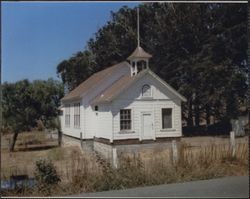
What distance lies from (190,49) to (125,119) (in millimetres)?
1025

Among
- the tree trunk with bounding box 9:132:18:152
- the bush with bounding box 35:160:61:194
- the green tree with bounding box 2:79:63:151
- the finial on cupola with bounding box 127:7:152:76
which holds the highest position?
the finial on cupola with bounding box 127:7:152:76

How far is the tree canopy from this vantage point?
384 centimetres

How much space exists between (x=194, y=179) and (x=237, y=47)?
57.2 inches

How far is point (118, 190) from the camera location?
3.79 m

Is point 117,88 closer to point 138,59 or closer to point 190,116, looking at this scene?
point 138,59

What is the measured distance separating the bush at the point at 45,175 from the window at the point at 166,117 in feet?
4.01

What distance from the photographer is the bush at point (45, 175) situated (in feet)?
12.5

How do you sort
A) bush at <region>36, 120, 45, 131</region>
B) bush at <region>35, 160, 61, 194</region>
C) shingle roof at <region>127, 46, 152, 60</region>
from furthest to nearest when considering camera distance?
shingle roof at <region>127, 46, 152, 60</region>
bush at <region>35, 160, 61, 194</region>
bush at <region>36, 120, 45, 131</region>

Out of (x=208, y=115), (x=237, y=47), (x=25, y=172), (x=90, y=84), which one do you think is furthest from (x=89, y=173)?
(x=237, y=47)

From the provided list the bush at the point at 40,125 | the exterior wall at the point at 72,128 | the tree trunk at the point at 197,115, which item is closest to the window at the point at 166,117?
the tree trunk at the point at 197,115

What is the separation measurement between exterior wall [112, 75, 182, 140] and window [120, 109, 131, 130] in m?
0.03

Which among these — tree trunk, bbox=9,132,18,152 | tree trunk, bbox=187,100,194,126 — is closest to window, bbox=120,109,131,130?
tree trunk, bbox=187,100,194,126

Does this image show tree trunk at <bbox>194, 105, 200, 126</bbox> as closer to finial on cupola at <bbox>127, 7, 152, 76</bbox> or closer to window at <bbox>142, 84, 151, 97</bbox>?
window at <bbox>142, 84, 151, 97</bbox>

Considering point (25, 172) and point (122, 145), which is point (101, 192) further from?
point (25, 172)
